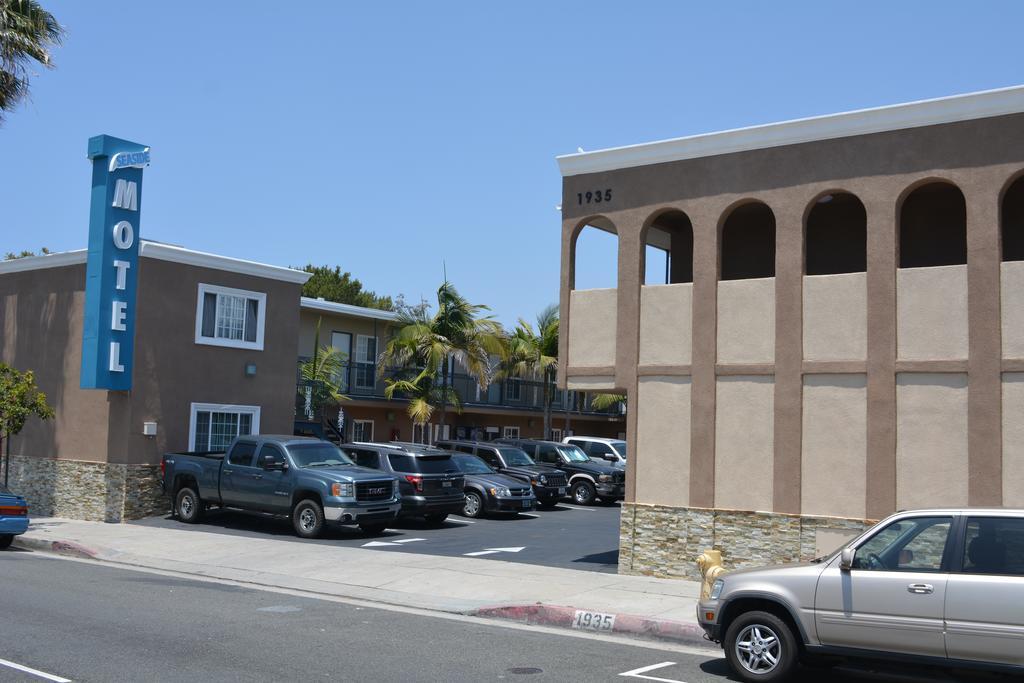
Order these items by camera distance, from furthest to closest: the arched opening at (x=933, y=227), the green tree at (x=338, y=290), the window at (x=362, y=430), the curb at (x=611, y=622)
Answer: the green tree at (x=338, y=290)
the window at (x=362, y=430)
the arched opening at (x=933, y=227)
the curb at (x=611, y=622)

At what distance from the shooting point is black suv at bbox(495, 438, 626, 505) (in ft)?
93.1

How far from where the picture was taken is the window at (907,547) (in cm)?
846

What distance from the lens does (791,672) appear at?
355 inches

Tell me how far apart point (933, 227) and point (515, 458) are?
1452 centimetres

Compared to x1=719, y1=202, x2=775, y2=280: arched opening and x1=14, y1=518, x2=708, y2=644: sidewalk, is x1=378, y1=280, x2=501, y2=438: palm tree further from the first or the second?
x1=719, y1=202, x2=775, y2=280: arched opening

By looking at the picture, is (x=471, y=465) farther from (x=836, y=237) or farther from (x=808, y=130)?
(x=808, y=130)

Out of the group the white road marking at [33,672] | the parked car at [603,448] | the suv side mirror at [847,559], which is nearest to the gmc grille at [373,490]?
the white road marking at [33,672]

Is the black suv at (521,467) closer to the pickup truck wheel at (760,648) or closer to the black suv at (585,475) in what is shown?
the black suv at (585,475)

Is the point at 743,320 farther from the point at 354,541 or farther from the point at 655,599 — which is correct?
the point at 354,541

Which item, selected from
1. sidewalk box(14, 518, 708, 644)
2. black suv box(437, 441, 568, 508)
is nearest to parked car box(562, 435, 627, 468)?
black suv box(437, 441, 568, 508)

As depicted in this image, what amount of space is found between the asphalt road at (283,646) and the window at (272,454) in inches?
276

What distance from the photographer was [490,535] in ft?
69.2

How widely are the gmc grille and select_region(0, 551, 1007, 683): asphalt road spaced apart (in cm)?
603

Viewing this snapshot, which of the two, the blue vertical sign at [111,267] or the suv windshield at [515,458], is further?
the suv windshield at [515,458]
